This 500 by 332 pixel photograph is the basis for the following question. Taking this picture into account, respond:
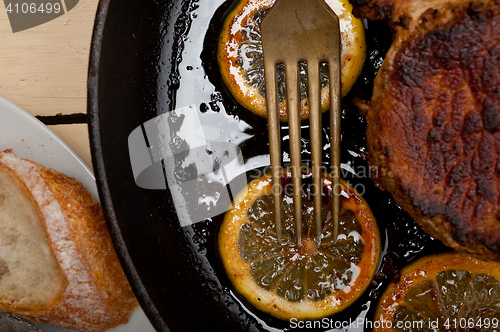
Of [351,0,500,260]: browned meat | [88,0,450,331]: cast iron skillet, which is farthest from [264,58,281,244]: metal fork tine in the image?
[351,0,500,260]: browned meat

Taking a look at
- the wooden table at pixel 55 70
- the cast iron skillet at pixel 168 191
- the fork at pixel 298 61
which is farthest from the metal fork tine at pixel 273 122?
the wooden table at pixel 55 70

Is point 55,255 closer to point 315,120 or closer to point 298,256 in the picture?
point 298,256

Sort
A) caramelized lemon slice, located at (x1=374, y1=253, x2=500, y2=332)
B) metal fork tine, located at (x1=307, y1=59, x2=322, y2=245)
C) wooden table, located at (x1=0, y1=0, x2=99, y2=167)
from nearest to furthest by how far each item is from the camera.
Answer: metal fork tine, located at (x1=307, y1=59, x2=322, y2=245), caramelized lemon slice, located at (x1=374, y1=253, x2=500, y2=332), wooden table, located at (x1=0, y1=0, x2=99, y2=167)

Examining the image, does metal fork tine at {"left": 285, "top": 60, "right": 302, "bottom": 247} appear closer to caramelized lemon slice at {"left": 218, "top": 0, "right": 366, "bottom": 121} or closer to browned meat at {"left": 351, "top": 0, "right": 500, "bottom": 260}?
caramelized lemon slice at {"left": 218, "top": 0, "right": 366, "bottom": 121}

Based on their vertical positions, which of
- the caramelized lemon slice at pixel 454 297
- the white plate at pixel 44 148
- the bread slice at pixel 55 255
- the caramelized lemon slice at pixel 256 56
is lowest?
the caramelized lemon slice at pixel 454 297

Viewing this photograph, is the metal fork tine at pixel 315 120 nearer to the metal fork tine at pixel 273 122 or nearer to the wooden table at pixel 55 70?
the metal fork tine at pixel 273 122

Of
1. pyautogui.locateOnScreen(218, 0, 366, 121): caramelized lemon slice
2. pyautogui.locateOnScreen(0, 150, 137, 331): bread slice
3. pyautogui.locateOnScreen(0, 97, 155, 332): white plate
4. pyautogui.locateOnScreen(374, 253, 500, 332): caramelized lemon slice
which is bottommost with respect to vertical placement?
pyautogui.locateOnScreen(374, 253, 500, 332): caramelized lemon slice

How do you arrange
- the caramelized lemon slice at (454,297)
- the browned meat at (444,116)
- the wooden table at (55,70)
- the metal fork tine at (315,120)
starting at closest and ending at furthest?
the browned meat at (444,116)
the metal fork tine at (315,120)
the caramelized lemon slice at (454,297)
the wooden table at (55,70)
